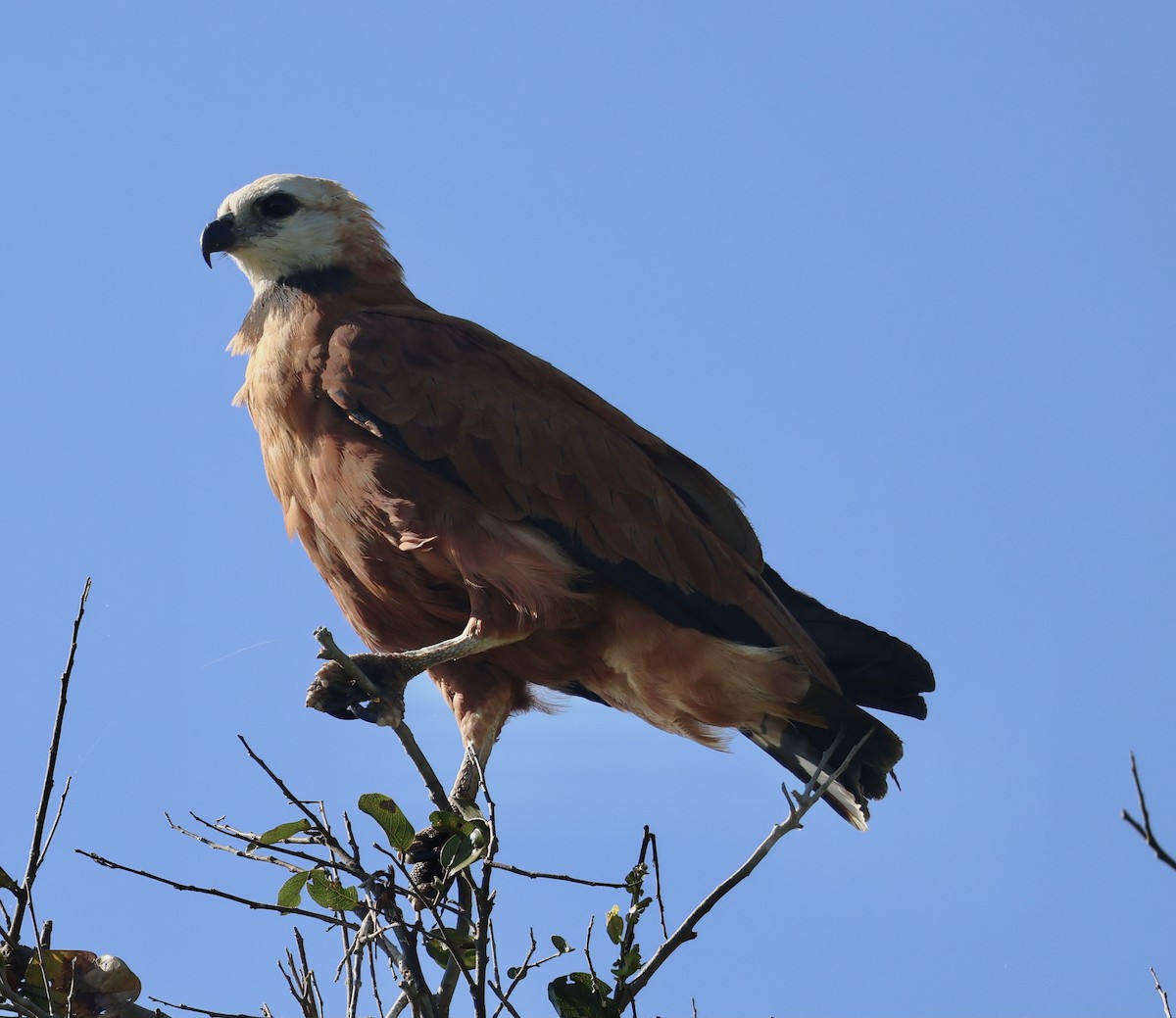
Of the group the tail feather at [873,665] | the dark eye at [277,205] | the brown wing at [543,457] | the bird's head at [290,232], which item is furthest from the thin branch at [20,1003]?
the dark eye at [277,205]

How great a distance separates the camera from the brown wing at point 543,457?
165 inches

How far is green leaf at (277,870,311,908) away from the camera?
320 centimetres

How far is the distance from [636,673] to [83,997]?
1.87 metres

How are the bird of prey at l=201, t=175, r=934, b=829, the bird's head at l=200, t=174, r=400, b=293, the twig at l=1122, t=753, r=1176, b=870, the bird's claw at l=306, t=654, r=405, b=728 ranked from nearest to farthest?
the twig at l=1122, t=753, r=1176, b=870
the bird's claw at l=306, t=654, r=405, b=728
the bird of prey at l=201, t=175, r=934, b=829
the bird's head at l=200, t=174, r=400, b=293

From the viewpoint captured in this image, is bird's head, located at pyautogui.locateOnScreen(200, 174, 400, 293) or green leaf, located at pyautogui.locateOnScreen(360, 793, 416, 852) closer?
green leaf, located at pyautogui.locateOnScreen(360, 793, 416, 852)

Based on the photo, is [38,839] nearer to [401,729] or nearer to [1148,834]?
[401,729]

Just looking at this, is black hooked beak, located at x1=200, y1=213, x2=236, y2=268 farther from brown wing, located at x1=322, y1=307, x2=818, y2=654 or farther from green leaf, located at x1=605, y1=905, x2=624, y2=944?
green leaf, located at x1=605, y1=905, x2=624, y2=944

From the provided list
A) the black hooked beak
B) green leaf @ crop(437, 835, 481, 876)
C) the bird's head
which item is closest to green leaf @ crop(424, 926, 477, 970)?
green leaf @ crop(437, 835, 481, 876)

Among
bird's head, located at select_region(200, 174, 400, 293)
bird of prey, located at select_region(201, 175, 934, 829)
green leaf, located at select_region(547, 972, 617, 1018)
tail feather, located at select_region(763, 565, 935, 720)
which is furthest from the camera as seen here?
bird's head, located at select_region(200, 174, 400, 293)

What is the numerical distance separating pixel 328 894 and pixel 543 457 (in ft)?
5.08

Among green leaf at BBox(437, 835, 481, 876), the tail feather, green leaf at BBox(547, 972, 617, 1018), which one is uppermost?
the tail feather

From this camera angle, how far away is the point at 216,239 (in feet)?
16.3

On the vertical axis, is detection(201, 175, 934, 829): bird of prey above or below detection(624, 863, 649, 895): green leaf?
above

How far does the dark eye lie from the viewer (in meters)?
5.02
